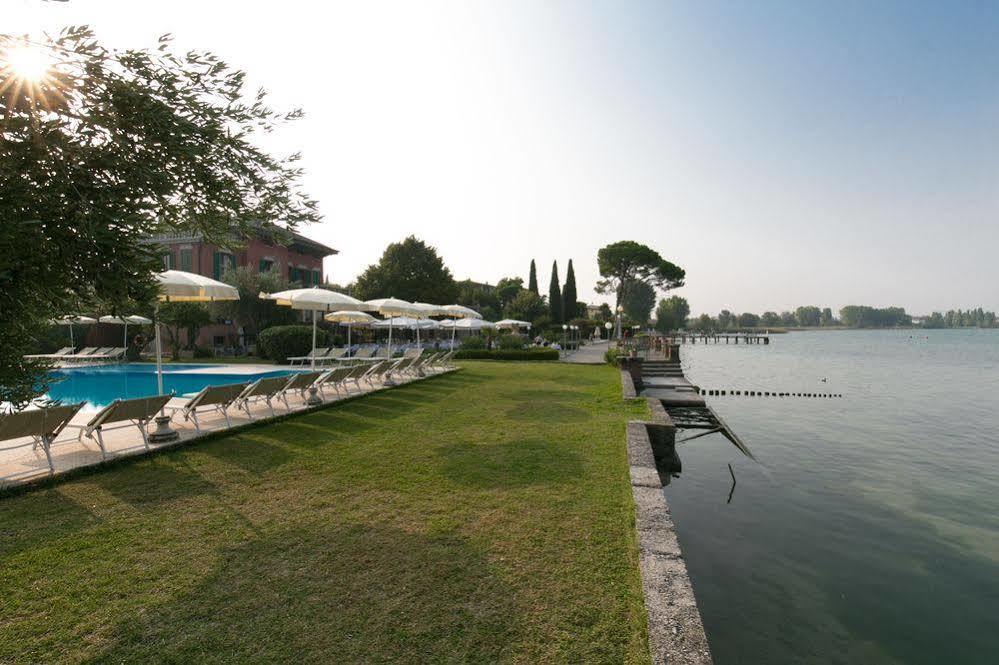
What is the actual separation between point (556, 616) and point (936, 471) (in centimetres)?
1242

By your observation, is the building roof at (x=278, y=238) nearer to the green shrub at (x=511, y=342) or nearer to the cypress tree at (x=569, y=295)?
the green shrub at (x=511, y=342)

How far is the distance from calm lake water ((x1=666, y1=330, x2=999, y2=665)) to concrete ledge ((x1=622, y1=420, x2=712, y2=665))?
3.44 ft

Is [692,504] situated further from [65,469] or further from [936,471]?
[65,469]

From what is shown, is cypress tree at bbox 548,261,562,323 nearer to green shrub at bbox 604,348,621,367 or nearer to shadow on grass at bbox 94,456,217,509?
green shrub at bbox 604,348,621,367

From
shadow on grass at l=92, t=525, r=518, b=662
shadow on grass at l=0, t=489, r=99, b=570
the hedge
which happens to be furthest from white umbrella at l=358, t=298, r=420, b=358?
shadow on grass at l=92, t=525, r=518, b=662

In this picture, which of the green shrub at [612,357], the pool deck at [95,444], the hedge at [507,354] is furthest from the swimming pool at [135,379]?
the green shrub at [612,357]

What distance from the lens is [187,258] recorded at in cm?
2856

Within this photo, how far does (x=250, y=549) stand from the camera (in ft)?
12.8

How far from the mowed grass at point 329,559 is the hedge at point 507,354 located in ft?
59.8

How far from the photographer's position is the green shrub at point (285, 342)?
2175 cm

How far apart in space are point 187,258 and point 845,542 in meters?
32.5

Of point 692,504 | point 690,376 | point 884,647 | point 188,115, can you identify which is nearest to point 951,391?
point 690,376

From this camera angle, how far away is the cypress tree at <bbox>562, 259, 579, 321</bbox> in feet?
210

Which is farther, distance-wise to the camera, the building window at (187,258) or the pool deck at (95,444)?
the building window at (187,258)
